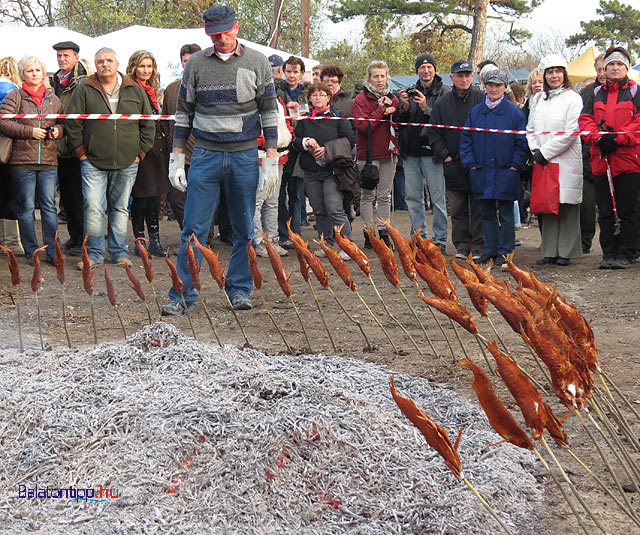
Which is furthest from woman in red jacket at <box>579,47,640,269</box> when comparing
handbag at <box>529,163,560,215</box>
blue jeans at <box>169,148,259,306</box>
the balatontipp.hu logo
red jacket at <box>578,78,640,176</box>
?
the balatontipp.hu logo

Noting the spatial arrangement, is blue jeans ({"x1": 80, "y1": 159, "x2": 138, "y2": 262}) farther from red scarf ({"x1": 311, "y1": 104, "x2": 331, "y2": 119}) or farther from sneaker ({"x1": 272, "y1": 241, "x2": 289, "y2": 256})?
red scarf ({"x1": 311, "y1": 104, "x2": 331, "y2": 119})

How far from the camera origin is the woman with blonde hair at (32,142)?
8406 millimetres

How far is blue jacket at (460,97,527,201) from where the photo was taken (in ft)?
28.6

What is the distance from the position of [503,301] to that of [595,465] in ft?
3.79

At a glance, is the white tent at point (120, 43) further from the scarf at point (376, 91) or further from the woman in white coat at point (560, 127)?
the woman in white coat at point (560, 127)

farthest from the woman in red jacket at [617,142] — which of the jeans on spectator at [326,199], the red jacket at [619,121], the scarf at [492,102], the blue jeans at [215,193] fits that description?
the blue jeans at [215,193]

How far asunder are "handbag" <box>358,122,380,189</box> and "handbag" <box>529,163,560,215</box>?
1771 millimetres

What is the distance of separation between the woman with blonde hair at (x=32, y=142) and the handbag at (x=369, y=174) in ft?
11.0

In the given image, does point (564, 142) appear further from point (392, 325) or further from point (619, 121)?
point (392, 325)

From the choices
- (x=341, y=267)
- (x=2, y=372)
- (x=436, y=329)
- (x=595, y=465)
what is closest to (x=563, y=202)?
(x=436, y=329)

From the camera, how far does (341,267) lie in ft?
16.3

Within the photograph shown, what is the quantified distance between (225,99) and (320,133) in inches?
124

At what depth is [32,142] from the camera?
8484 mm

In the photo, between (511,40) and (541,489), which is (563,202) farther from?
(511,40)
